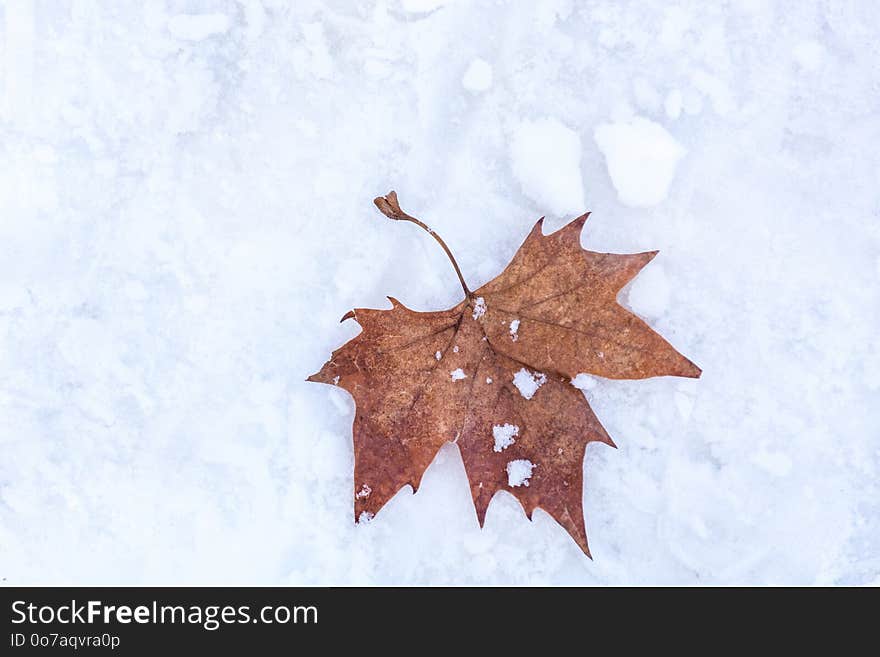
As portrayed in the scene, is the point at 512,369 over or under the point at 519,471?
over

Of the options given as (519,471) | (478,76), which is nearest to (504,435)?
(519,471)

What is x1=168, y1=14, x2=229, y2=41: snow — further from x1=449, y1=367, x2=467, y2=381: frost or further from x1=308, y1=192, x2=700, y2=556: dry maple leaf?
x1=449, y1=367, x2=467, y2=381: frost

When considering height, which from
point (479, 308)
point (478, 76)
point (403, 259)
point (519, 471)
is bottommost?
point (519, 471)

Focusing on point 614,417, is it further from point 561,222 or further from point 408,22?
point 408,22

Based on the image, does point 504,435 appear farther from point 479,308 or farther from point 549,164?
point 549,164

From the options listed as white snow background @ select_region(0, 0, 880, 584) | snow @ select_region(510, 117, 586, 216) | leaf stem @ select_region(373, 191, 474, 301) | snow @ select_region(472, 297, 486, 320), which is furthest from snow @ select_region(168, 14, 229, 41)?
snow @ select_region(472, 297, 486, 320)

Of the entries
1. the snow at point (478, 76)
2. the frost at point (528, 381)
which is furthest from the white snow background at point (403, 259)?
the frost at point (528, 381)

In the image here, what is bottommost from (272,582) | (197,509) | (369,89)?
(272,582)

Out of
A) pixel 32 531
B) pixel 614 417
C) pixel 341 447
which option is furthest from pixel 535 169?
pixel 32 531
